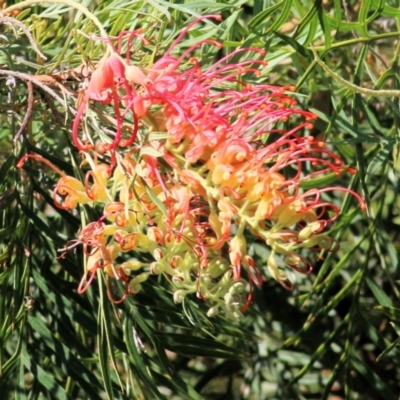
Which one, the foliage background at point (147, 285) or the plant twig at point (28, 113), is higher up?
the plant twig at point (28, 113)

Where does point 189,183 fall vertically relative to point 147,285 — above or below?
above

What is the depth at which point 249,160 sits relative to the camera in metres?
0.68

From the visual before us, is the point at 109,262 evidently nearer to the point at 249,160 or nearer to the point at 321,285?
the point at 249,160

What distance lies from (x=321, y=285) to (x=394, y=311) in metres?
0.28

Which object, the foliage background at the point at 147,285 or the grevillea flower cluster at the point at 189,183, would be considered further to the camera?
the foliage background at the point at 147,285

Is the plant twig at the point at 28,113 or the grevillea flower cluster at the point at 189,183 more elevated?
the plant twig at the point at 28,113

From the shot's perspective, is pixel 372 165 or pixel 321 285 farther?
pixel 321 285

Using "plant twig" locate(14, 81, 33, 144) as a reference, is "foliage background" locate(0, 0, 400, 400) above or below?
below

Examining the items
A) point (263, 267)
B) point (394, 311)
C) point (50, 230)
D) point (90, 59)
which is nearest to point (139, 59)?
point (90, 59)

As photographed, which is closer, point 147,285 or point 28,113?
point 28,113

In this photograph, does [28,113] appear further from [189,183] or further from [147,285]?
[147,285]

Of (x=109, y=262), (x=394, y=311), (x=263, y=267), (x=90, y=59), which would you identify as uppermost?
(x=90, y=59)

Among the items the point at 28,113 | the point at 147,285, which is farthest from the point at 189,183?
the point at 147,285

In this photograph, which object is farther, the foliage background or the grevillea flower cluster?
the foliage background
